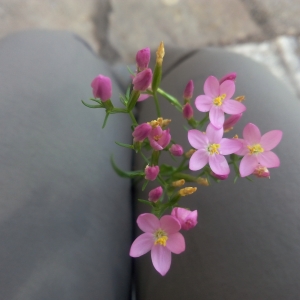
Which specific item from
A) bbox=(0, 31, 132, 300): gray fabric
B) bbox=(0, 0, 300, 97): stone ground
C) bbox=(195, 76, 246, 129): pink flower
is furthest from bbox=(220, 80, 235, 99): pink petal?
bbox=(0, 0, 300, 97): stone ground

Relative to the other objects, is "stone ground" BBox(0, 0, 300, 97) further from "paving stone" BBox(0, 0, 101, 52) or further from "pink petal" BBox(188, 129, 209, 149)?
"pink petal" BBox(188, 129, 209, 149)

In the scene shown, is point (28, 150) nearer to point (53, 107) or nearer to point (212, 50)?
point (53, 107)

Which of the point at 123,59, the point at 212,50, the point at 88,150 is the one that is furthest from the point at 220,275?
the point at 123,59

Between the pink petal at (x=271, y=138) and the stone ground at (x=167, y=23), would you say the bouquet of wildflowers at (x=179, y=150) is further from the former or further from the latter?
the stone ground at (x=167, y=23)

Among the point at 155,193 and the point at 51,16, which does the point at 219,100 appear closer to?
the point at 155,193

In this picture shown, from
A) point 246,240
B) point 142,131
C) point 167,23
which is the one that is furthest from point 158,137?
point 167,23

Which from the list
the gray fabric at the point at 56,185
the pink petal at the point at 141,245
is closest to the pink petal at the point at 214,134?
the pink petal at the point at 141,245
